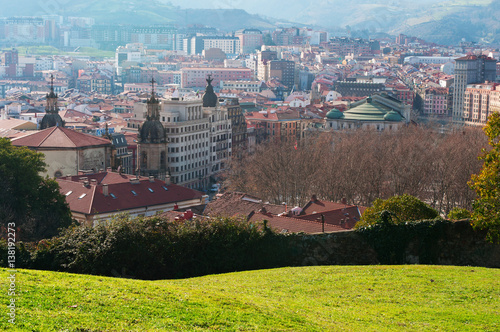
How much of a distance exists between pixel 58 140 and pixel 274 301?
47910 millimetres

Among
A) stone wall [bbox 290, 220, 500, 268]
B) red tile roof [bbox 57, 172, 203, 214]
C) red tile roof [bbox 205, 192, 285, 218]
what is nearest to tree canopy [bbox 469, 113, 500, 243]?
stone wall [bbox 290, 220, 500, 268]

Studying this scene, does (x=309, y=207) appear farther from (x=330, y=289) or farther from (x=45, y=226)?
(x=330, y=289)

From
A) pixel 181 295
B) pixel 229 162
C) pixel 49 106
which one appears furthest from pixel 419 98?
pixel 181 295

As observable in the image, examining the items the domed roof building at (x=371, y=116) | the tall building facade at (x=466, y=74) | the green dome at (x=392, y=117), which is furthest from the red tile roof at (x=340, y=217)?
the tall building facade at (x=466, y=74)

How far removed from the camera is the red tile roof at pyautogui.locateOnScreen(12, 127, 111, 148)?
69375mm

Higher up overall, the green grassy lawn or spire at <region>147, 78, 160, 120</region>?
spire at <region>147, 78, 160, 120</region>

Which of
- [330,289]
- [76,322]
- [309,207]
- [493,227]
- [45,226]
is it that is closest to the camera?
[76,322]

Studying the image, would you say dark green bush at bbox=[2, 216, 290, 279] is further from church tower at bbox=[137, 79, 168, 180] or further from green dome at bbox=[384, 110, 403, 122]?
green dome at bbox=[384, 110, 403, 122]

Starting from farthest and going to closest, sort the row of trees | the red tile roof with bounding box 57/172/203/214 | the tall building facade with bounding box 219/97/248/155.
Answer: the tall building facade with bounding box 219/97/248/155 → the row of trees → the red tile roof with bounding box 57/172/203/214

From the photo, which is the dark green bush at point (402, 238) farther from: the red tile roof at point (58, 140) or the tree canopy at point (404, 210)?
the red tile roof at point (58, 140)

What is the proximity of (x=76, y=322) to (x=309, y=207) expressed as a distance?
36.8 meters

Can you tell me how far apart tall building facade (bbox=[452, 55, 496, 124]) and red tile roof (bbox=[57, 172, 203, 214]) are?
11193cm

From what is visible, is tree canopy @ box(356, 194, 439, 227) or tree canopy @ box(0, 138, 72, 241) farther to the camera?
tree canopy @ box(0, 138, 72, 241)

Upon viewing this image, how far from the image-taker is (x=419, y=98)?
192500 millimetres
